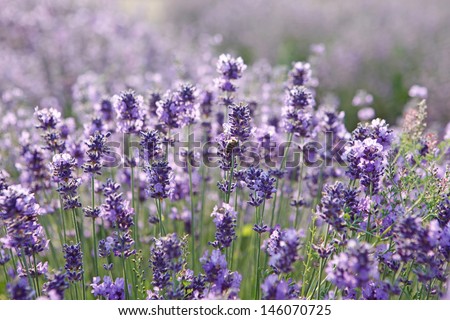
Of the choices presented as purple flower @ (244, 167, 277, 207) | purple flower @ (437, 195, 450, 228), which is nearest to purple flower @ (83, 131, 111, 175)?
purple flower @ (244, 167, 277, 207)

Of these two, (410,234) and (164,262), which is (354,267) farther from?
(164,262)

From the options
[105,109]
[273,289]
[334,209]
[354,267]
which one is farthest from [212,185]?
[354,267]

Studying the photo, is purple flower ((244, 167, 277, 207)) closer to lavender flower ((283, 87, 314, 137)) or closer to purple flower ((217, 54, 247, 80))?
lavender flower ((283, 87, 314, 137))

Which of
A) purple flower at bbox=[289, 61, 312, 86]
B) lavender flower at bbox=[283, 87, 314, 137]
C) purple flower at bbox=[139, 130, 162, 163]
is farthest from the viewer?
purple flower at bbox=[289, 61, 312, 86]

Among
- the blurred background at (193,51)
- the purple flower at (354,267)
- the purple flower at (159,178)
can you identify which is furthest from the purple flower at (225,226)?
the blurred background at (193,51)

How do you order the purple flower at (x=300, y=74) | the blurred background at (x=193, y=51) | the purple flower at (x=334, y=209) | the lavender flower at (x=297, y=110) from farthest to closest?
1. the blurred background at (x=193, y=51)
2. the purple flower at (x=300, y=74)
3. the lavender flower at (x=297, y=110)
4. the purple flower at (x=334, y=209)

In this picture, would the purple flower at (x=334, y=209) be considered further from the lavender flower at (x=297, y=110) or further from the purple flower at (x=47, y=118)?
the purple flower at (x=47, y=118)
